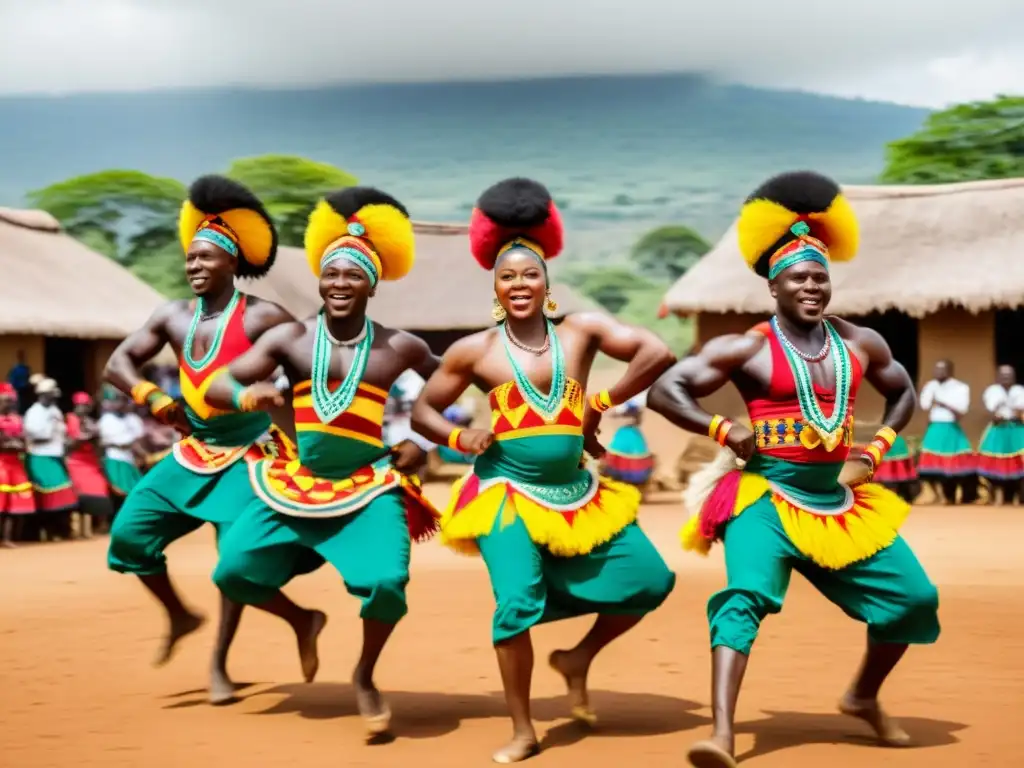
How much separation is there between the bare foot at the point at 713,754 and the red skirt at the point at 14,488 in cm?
1002

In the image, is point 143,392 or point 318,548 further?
point 143,392

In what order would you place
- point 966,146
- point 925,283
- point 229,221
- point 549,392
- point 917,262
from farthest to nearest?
1. point 966,146
2. point 917,262
3. point 925,283
4. point 229,221
5. point 549,392

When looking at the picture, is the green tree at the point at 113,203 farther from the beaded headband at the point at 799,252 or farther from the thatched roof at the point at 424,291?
the beaded headband at the point at 799,252

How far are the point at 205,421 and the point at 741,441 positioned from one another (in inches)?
102

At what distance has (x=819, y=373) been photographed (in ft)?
17.8

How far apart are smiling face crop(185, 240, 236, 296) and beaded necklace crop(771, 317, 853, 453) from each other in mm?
2690

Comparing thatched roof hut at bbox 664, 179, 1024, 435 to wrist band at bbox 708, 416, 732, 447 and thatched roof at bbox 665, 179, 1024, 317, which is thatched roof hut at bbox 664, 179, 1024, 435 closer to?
thatched roof at bbox 665, 179, 1024, 317

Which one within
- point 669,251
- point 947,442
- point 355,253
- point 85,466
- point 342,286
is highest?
point 669,251

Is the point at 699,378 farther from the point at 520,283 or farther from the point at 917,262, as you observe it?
the point at 917,262

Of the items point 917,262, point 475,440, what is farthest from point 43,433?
point 917,262

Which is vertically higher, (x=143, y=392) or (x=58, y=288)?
(x=58, y=288)

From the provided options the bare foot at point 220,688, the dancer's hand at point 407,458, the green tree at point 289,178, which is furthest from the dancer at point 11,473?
the green tree at point 289,178

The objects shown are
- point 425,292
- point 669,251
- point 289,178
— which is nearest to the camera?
point 425,292

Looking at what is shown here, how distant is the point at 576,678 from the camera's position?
5.88 meters
